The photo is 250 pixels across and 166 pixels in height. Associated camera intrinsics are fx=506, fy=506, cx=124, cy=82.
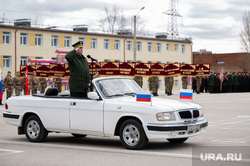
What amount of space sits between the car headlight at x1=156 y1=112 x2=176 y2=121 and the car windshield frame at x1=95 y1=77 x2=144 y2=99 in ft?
3.61

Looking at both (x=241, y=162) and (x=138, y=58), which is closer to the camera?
(x=241, y=162)

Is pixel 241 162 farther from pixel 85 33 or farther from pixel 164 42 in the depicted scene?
pixel 164 42

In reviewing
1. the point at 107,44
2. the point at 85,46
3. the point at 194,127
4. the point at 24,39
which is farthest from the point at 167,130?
the point at 107,44

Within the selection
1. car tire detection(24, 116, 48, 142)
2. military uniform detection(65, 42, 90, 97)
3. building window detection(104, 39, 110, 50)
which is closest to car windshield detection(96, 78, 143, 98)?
military uniform detection(65, 42, 90, 97)

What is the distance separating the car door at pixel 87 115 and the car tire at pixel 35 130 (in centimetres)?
94

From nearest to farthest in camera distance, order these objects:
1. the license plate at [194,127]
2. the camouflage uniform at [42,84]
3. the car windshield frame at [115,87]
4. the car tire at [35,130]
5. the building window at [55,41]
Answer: the license plate at [194,127]
the car windshield frame at [115,87]
the car tire at [35,130]
the camouflage uniform at [42,84]
the building window at [55,41]

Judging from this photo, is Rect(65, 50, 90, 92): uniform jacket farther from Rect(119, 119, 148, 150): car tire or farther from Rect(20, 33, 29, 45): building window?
Rect(20, 33, 29, 45): building window

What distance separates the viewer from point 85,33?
66.7m

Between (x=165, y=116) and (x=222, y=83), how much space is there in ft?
119

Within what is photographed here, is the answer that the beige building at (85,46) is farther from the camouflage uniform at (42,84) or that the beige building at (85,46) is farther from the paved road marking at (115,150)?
the paved road marking at (115,150)

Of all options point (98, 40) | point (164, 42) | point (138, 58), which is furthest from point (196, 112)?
point (164, 42)

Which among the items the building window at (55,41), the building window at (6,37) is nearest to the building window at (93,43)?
the building window at (55,41)

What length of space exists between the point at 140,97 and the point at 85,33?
5716 cm

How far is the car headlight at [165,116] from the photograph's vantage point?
989 centimetres
